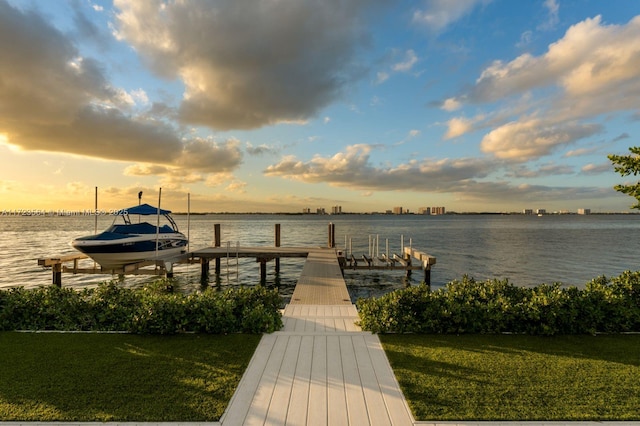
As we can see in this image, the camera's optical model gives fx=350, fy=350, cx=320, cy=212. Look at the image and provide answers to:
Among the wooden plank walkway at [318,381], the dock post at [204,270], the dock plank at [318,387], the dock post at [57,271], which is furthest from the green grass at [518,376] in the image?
the dock post at [57,271]

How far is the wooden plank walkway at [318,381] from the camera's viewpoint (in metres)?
4.70

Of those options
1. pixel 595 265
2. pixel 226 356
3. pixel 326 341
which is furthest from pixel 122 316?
pixel 595 265

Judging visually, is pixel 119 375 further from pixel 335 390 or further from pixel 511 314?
pixel 511 314

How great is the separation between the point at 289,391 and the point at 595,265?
117 feet

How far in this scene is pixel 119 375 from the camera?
19.1 feet

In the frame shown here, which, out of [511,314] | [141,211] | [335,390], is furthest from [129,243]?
[511,314]

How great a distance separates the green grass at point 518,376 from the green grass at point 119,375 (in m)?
3.02

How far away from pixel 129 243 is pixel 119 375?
611 inches

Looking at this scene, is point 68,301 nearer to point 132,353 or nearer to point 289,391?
point 132,353

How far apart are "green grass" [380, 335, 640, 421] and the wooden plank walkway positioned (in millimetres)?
393

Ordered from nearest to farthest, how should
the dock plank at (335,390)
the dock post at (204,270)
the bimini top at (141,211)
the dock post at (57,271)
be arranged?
the dock plank at (335,390)
the dock post at (57,271)
the bimini top at (141,211)
the dock post at (204,270)

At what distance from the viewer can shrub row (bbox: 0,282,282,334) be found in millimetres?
7938

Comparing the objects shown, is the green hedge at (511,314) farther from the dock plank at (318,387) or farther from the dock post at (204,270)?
the dock post at (204,270)

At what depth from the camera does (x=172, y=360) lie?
6.45 metres
